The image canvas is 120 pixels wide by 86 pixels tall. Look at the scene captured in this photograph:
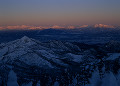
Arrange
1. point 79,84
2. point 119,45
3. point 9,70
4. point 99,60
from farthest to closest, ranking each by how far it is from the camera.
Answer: point 119,45, point 99,60, point 9,70, point 79,84

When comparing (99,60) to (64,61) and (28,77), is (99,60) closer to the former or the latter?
(64,61)

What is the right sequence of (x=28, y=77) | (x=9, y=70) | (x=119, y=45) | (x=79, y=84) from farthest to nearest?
Answer: (x=119, y=45) < (x=9, y=70) < (x=28, y=77) < (x=79, y=84)

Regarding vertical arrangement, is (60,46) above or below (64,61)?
above

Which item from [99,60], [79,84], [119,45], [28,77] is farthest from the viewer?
[119,45]

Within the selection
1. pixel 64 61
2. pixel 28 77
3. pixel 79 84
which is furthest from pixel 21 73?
pixel 79 84

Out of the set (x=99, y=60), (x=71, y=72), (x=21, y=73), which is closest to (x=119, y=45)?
(x=99, y=60)

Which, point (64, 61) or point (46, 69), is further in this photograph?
point (64, 61)

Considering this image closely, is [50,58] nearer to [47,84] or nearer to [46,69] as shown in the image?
[46,69]

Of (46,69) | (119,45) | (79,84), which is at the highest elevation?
(119,45)

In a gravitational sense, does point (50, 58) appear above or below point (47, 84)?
above
